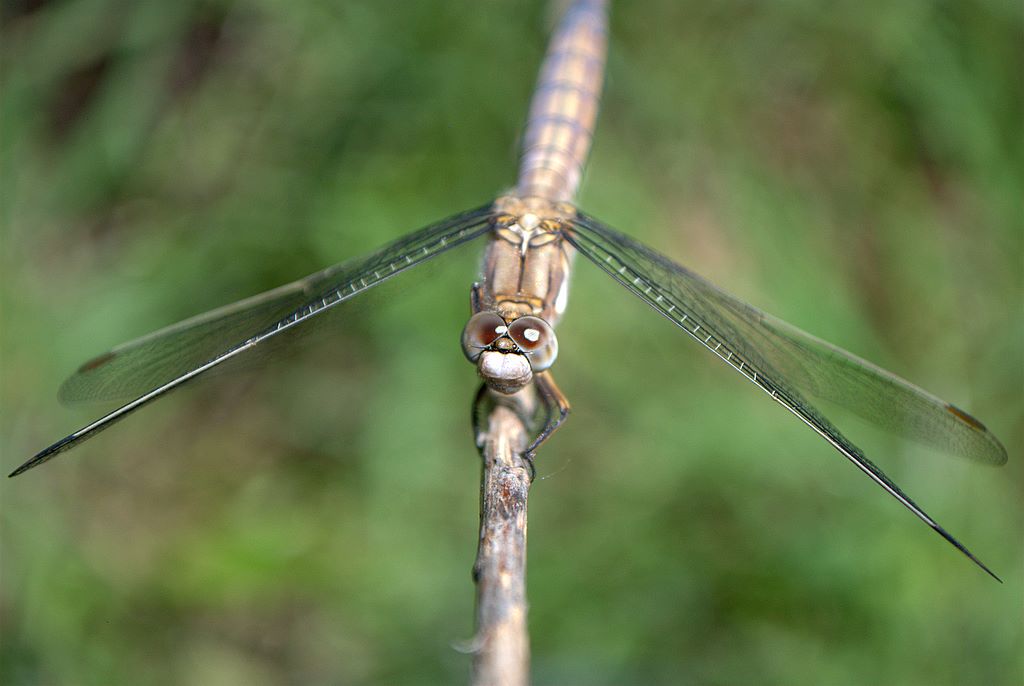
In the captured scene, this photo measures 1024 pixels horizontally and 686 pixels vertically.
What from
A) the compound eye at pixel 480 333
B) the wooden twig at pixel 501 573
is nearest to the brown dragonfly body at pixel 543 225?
the compound eye at pixel 480 333

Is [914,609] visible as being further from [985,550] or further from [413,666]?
[413,666]

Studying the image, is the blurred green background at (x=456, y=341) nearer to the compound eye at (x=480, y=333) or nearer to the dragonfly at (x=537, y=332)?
the dragonfly at (x=537, y=332)

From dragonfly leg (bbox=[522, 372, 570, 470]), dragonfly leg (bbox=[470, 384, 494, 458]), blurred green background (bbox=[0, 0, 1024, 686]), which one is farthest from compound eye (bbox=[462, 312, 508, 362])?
blurred green background (bbox=[0, 0, 1024, 686])


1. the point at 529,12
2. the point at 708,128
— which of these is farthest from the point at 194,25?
the point at 708,128

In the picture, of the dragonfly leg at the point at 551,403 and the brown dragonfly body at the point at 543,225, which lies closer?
the brown dragonfly body at the point at 543,225

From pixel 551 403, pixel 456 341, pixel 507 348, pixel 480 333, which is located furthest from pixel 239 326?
pixel 456 341

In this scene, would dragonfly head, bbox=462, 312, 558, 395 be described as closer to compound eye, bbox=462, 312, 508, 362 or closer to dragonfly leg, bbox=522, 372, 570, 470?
compound eye, bbox=462, 312, 508, 362
